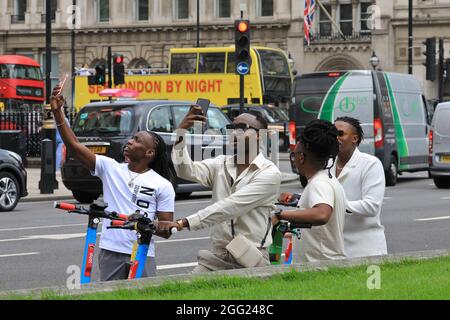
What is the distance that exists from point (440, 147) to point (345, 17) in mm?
46489

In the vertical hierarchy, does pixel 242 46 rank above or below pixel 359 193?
above

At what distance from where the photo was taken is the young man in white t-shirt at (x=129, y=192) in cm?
802


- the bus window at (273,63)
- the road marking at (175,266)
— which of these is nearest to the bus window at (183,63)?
the bus window at (273,63)

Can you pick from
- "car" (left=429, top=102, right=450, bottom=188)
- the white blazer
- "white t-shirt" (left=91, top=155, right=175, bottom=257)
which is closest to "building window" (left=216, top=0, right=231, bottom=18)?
"car" (left=429, top=102, right=450, bottom=188)

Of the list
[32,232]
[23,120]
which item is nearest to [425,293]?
[32,232]

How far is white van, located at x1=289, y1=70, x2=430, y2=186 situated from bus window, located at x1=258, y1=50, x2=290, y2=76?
76.2ft

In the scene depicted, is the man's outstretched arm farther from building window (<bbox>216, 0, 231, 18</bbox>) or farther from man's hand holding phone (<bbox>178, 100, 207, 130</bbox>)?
building window (<bbox>216, 0, 231, 18</bbox>)

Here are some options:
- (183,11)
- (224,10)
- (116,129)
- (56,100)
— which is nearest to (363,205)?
(56,100)

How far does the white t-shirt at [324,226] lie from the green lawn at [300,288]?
14 cm

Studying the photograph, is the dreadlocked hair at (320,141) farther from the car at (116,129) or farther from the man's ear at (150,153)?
the car at (116,129)

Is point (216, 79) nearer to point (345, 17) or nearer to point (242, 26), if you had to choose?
point (345, 17)

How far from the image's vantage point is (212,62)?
54812 mm

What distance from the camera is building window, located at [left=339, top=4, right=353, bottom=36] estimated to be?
74.1 m

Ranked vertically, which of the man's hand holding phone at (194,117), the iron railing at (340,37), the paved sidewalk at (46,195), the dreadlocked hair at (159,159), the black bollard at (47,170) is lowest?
the paved sidewalk at (46,195)
